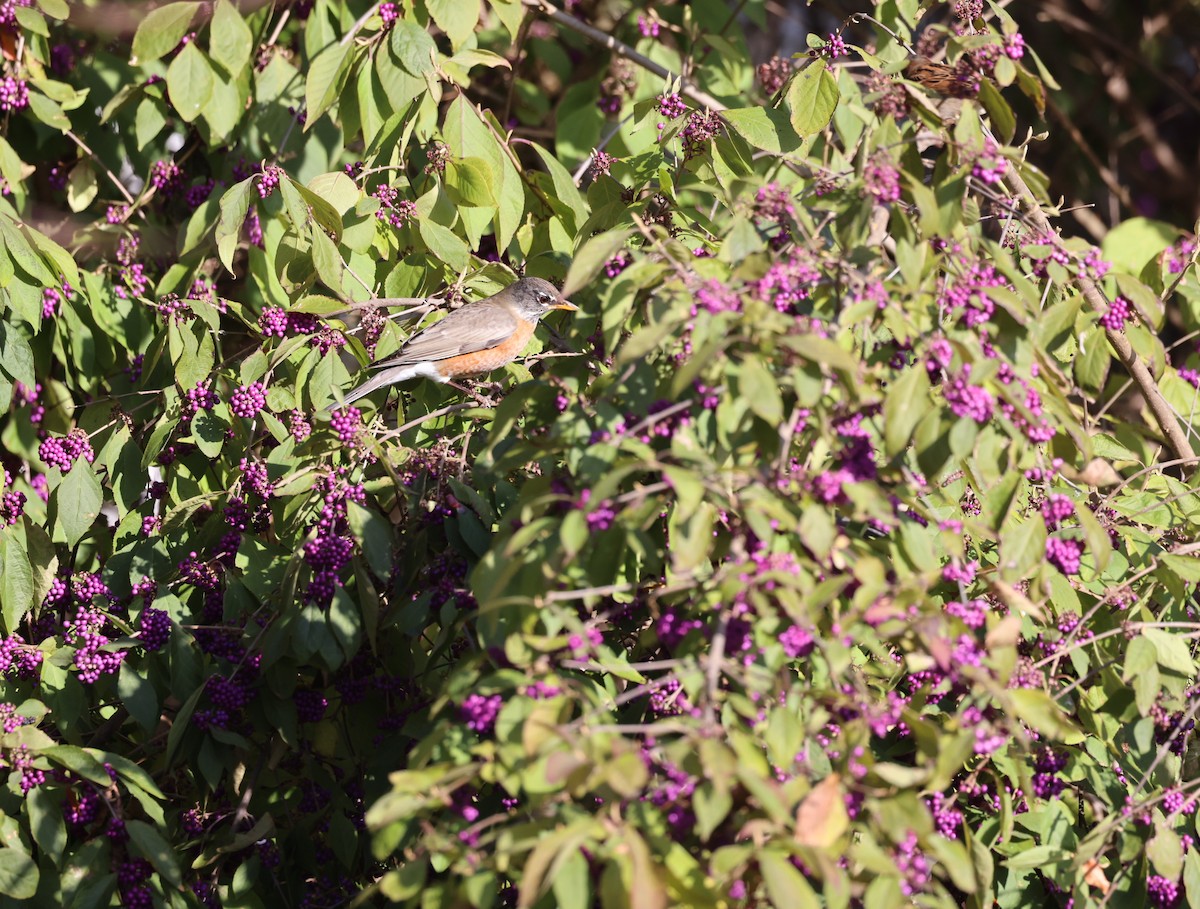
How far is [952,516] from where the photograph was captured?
2973mm

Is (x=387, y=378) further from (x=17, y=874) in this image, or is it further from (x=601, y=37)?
(x=17, y=874)

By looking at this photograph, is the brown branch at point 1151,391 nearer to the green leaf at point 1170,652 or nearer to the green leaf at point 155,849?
the green leaf at point 1170,652

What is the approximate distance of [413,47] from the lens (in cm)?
359

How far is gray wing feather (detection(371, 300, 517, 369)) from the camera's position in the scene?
418 centimetres

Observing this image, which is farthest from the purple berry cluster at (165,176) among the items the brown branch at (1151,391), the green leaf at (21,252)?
the brown branch at (1151,391)

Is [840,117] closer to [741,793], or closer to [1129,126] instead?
[741,793]

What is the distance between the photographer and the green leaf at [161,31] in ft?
12.1

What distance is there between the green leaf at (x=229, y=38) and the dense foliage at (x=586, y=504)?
0.5 inches

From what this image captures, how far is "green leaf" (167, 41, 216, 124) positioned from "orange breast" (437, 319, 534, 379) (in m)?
1.21

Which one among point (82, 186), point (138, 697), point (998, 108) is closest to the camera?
point (998, 108)

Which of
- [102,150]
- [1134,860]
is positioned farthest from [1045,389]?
[102,150]

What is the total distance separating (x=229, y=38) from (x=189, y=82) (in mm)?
199

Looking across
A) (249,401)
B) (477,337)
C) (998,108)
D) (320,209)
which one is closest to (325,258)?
(320,209)

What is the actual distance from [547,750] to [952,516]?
5.09 feet
